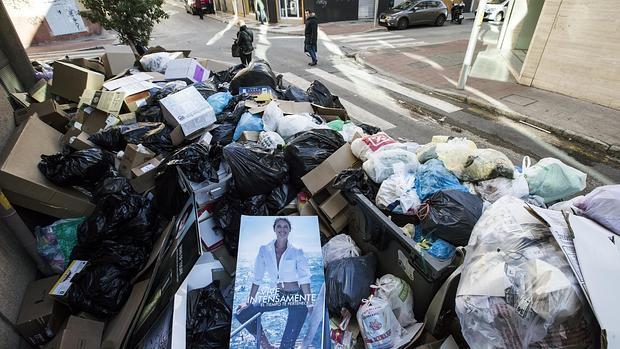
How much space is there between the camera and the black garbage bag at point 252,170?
2.55 meters

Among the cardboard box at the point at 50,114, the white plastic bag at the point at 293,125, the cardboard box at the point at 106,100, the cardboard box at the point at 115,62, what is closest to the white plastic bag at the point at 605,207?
the white plastic bag at the point at 293,125

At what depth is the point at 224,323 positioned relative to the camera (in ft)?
6.46

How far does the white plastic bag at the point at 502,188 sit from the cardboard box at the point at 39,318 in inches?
124

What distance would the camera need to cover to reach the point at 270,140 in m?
3.04

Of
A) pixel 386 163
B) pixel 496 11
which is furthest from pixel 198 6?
pixel 386 163

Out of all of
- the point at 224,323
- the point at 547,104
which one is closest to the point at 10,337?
the point at 224,323

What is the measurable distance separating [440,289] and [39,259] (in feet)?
10.0

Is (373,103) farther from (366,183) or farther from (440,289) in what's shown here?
(440,289)

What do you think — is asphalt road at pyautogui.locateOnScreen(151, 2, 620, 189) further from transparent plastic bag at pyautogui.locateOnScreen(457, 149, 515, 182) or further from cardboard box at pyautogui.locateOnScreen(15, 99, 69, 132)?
cardboard box at pyautogui.locateOnScreen(15, 99, 69, 132)

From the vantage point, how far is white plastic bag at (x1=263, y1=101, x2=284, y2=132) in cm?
339

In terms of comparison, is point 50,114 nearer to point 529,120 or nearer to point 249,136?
point 249,136

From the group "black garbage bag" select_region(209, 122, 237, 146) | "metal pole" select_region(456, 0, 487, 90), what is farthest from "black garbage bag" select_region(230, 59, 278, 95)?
"metal pole" select_region(456, 0, 487, 90)

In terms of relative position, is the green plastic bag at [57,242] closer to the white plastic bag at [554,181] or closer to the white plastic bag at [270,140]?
the white plastic bag at [270,140]

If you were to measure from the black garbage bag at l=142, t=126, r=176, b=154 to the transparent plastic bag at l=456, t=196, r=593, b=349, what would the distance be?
3101 millimetres
